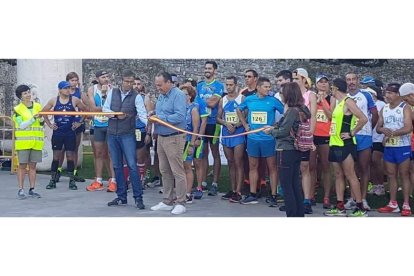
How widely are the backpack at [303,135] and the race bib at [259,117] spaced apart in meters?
1.21

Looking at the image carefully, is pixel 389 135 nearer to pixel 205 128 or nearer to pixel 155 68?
pixel 205 128

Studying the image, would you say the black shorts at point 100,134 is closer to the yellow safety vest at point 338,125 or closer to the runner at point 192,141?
the runner at point 192,141

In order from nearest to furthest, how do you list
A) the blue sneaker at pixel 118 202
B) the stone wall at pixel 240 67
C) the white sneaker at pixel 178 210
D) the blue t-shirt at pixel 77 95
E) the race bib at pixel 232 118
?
the white sneaker at pixel 178 210
the blue sneaker at pixel 118 202
the race bib at pixel 232 118
the blue t-shirt at pixel 77 95
the stone wall at pixel 240 67

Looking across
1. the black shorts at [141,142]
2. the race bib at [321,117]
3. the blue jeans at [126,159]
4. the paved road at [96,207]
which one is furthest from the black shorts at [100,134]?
the race bib at [321,117]

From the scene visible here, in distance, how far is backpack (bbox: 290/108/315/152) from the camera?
23.7 ft

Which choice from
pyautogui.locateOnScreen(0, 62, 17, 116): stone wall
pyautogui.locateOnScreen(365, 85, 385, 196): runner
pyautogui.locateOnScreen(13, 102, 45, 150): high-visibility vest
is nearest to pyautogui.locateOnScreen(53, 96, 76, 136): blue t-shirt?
pyautogui.locateOnScreen(13, 102, 45, 150): high-visibility vest

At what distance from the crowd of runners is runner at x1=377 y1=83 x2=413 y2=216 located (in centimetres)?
1

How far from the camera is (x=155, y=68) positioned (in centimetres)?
1734

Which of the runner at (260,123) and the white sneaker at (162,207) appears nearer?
the white sneaker at (162,207)

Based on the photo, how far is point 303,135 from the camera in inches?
292

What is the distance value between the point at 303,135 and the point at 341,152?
825 mm

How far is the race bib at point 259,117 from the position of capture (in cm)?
871

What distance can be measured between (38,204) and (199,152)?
230 cm

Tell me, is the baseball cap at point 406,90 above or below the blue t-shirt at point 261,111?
above
